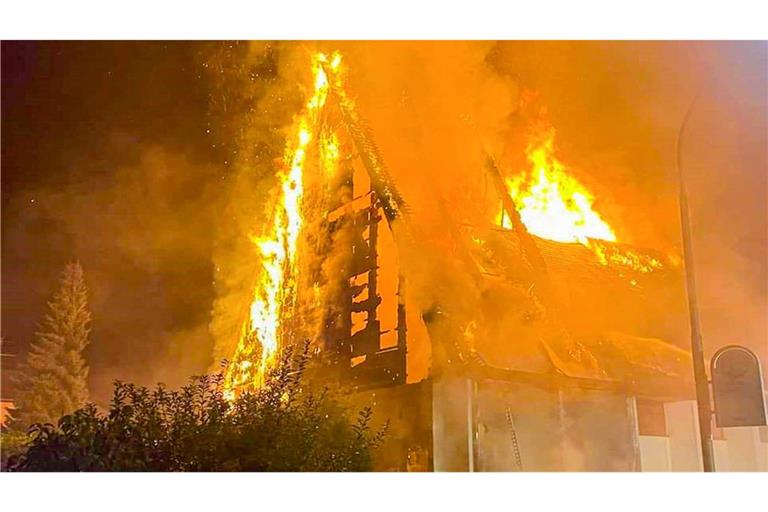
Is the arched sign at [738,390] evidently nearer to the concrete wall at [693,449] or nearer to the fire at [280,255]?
the concrete wall at [693,449]

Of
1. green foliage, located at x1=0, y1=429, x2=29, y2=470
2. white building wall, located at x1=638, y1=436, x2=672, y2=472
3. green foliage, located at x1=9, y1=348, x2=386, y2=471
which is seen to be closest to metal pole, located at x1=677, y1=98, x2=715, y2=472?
white building wall, located at x1=638, y1=436, x2=672, y2=472

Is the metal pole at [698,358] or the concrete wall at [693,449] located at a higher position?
the metal pole at [698,358]

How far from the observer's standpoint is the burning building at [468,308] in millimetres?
2656

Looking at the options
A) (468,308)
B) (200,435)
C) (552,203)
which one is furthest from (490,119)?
(200,435)

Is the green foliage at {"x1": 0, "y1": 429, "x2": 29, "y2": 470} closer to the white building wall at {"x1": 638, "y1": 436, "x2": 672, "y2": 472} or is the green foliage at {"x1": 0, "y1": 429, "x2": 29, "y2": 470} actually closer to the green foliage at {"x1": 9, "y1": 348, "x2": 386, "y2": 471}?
the green foliage at {"x1": 9, "y1": 348, "x2": 386, "y2": 471}

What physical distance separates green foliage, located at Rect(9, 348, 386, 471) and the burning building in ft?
0.34

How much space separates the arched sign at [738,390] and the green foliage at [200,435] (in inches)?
47.2

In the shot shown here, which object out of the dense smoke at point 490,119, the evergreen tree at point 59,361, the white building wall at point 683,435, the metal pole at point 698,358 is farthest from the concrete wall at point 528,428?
the evergreen tree at point 59,361

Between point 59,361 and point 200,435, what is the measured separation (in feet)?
1.84

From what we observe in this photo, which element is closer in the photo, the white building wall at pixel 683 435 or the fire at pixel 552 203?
the white building wall at pixel 683 435

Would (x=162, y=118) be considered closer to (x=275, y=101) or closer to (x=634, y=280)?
(x=275, y=101)

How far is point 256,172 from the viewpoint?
2791 millimetres
